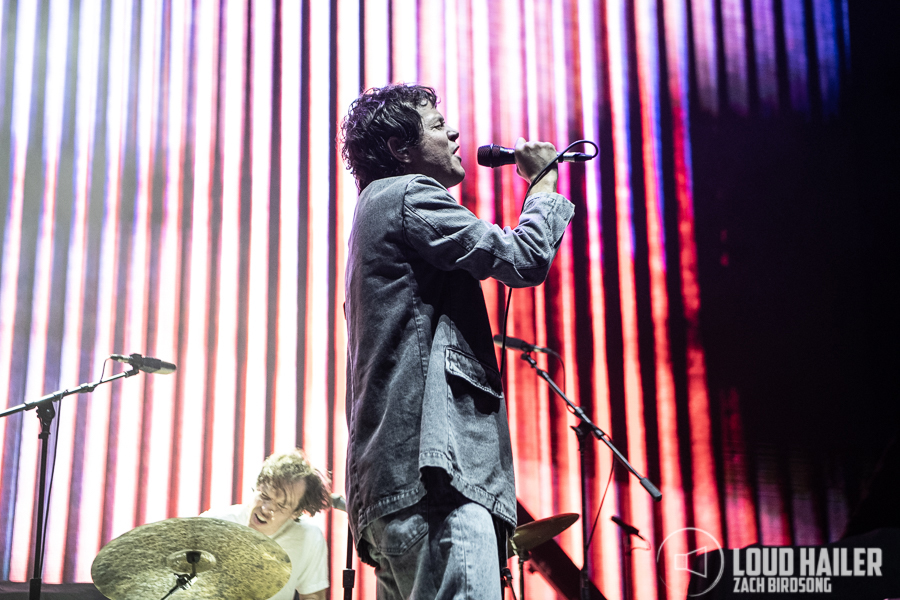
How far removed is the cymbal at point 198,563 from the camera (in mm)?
1910

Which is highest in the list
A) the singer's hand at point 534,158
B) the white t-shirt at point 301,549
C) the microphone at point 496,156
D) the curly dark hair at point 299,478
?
the microphone at point 496,156

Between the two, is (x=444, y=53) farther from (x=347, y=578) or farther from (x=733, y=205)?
(x=347, y=578)

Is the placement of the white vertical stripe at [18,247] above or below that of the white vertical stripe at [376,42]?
below

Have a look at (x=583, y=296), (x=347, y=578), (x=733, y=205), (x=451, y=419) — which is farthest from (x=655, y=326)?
(x=451, y=419)

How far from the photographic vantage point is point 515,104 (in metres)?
3.36

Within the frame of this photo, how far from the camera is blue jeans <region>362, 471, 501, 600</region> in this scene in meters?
1.00

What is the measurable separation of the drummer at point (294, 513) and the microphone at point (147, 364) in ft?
1.60

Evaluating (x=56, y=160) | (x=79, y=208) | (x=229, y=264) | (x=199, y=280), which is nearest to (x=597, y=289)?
(x=229, y=264)

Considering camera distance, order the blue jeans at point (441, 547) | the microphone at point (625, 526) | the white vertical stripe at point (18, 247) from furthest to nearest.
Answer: the microphone at point (625, 526), the white vertical stripe at point (18, 247), the blue jeans at point (441, 547)

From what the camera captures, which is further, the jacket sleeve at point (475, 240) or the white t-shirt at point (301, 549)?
the white t-shirt at point (301, 549)

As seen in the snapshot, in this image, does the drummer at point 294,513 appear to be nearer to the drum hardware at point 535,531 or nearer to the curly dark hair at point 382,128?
the drum hardware at point 535,531

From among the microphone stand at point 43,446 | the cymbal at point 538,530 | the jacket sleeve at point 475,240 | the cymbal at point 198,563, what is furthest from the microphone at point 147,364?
the jacket sleeve at point 475,240

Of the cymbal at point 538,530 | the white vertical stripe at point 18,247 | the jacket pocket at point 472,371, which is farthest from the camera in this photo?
the white vertical stripe at point 18,247

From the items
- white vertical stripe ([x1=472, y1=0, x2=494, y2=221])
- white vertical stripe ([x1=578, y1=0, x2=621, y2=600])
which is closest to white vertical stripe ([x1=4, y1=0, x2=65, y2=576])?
white vertical stripe ([x1=472, y1=0, x2=494, y2=221])
